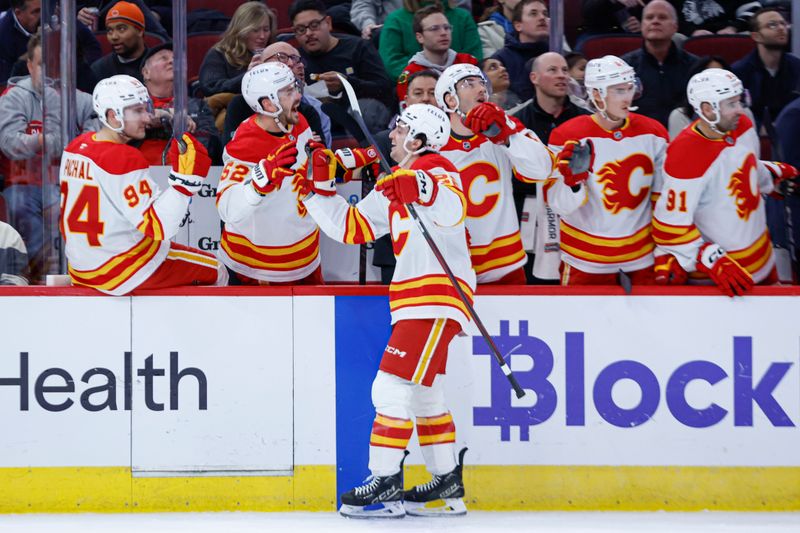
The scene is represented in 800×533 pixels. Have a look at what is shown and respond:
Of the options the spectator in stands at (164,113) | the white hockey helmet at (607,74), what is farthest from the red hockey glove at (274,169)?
the white hockey helmet at (607,74)

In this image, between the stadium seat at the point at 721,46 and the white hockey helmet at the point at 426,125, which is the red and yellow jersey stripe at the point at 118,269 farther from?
the stadium seat at the point at 721,46

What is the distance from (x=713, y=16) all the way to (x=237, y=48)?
2341mm

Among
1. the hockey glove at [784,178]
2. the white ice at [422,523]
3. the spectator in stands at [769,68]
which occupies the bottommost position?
the white ice at [422,523]

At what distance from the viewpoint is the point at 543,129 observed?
519 cm

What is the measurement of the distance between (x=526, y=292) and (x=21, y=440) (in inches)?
73.0

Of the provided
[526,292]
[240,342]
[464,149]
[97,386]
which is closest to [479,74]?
[464,149]

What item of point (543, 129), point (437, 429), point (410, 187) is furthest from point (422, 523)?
point (543, 129)

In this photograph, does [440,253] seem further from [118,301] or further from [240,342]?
[118,301]

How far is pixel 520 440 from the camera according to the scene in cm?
451

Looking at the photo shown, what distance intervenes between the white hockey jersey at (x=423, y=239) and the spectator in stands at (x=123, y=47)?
5.40 feet

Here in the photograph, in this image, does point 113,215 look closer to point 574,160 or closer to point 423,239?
point 423,239

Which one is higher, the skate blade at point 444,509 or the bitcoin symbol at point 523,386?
the bitcoin symbol at point 523,386

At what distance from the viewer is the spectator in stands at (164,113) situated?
5301 millimetres

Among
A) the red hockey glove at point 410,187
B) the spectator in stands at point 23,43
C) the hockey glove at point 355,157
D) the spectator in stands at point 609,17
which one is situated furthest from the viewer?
the spectator in stands at point 609,17
